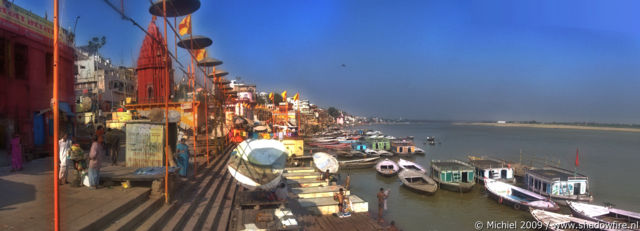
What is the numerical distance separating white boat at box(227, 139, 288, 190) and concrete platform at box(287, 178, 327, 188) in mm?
Result: 5567

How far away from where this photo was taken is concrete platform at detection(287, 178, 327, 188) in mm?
14125

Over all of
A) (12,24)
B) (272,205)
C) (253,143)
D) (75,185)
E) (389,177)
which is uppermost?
(12,24)

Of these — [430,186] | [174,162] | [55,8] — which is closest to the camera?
[55,8]

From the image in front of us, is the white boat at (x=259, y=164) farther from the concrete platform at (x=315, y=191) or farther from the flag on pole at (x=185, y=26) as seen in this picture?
the flag on pole at (x=185, y=26)

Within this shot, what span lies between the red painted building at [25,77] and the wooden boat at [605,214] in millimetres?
21999

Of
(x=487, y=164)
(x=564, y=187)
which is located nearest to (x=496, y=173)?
(x=487, y=164)

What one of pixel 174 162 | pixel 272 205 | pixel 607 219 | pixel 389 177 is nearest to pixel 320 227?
pixel 272 205

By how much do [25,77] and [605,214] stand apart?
25.8 metres

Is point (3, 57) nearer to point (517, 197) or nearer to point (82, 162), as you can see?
point (82, 162)

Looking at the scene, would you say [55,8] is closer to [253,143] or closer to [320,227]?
[253,143]

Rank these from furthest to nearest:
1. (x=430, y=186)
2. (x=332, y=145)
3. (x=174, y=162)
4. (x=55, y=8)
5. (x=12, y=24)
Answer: (x=332, y=145) → (x=430, y=186) → (x=12, y=24) → (x=174, y=162) → (x=55, y=8)

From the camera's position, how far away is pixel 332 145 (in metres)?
38.1

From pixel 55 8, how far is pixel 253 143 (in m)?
6.44

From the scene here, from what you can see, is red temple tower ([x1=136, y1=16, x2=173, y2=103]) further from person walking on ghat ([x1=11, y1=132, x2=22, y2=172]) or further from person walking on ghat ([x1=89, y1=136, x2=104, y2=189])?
person walking on ghat ([x1=89, y1=136, x2=104, y2=189])
